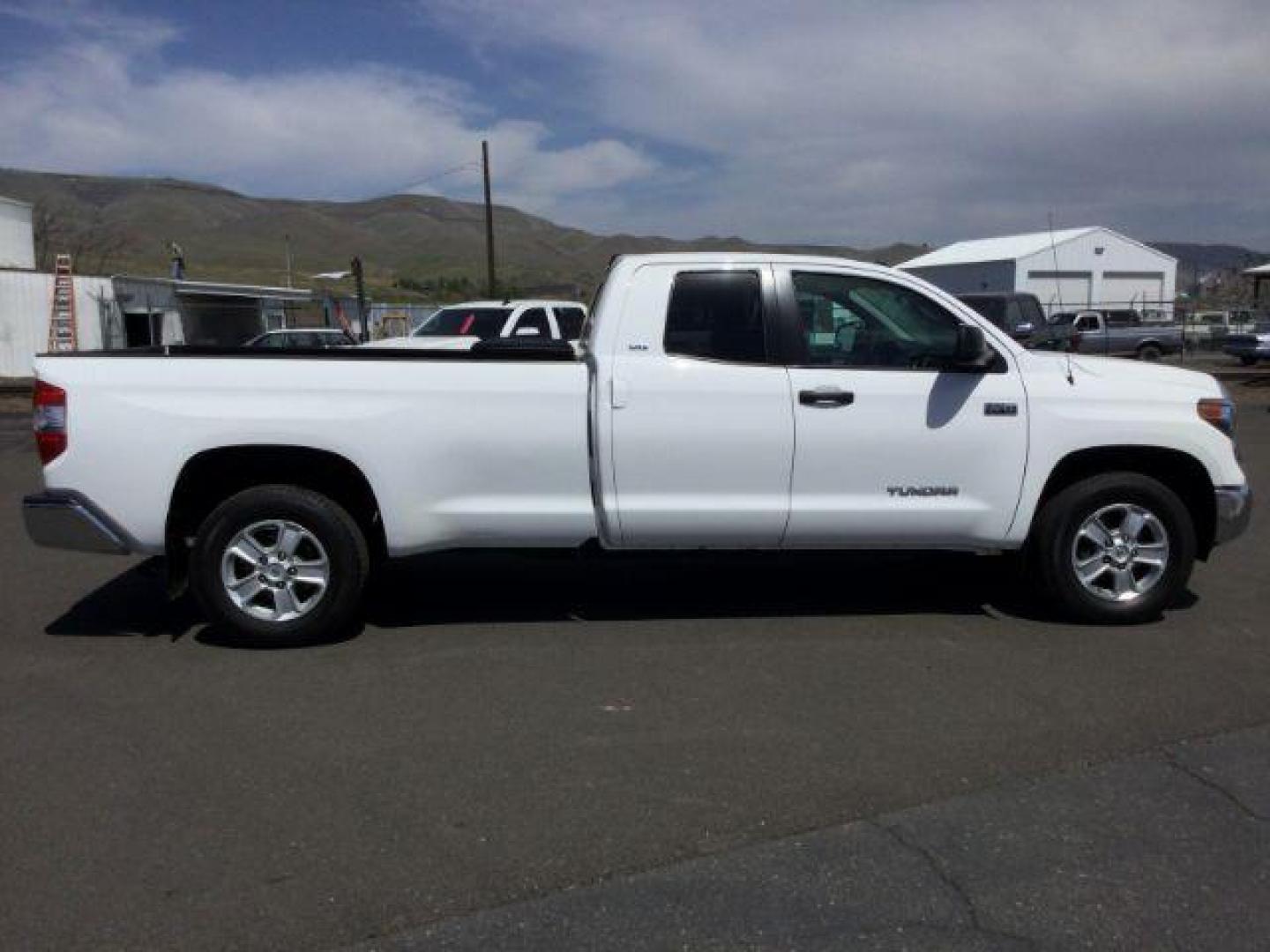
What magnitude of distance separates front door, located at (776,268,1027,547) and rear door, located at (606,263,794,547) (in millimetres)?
138

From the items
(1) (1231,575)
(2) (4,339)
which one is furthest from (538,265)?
(1) (1231,575)

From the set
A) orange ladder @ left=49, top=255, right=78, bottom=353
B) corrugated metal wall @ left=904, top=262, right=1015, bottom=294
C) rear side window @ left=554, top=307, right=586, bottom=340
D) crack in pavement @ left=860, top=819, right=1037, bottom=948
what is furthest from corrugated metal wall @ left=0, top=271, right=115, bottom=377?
corrugated metal wall @ left=904, top=262, right=1015, bottom=294

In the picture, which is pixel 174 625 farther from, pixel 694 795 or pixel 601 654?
pixel 694 795

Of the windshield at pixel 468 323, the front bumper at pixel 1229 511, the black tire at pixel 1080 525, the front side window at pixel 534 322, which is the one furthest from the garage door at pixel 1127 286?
the black tire at pixel 1080 525

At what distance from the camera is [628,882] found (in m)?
3.42

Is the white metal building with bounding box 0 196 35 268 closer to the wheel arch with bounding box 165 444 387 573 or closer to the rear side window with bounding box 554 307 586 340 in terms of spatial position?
the rear side window with bounding box 554 307 586 340

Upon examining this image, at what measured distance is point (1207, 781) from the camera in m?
4.12

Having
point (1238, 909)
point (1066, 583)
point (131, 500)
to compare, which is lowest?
point (1238, 909)

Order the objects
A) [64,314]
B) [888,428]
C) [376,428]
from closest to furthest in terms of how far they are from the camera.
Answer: [376,428] → [888,428] → [64,314]

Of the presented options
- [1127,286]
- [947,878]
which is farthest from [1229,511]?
[1127,286]

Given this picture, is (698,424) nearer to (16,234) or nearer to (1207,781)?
(1207,781)

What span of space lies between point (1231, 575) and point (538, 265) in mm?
164466

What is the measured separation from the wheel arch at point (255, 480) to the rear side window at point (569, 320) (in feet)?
34.8

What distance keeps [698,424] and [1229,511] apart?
2865 millimetres
